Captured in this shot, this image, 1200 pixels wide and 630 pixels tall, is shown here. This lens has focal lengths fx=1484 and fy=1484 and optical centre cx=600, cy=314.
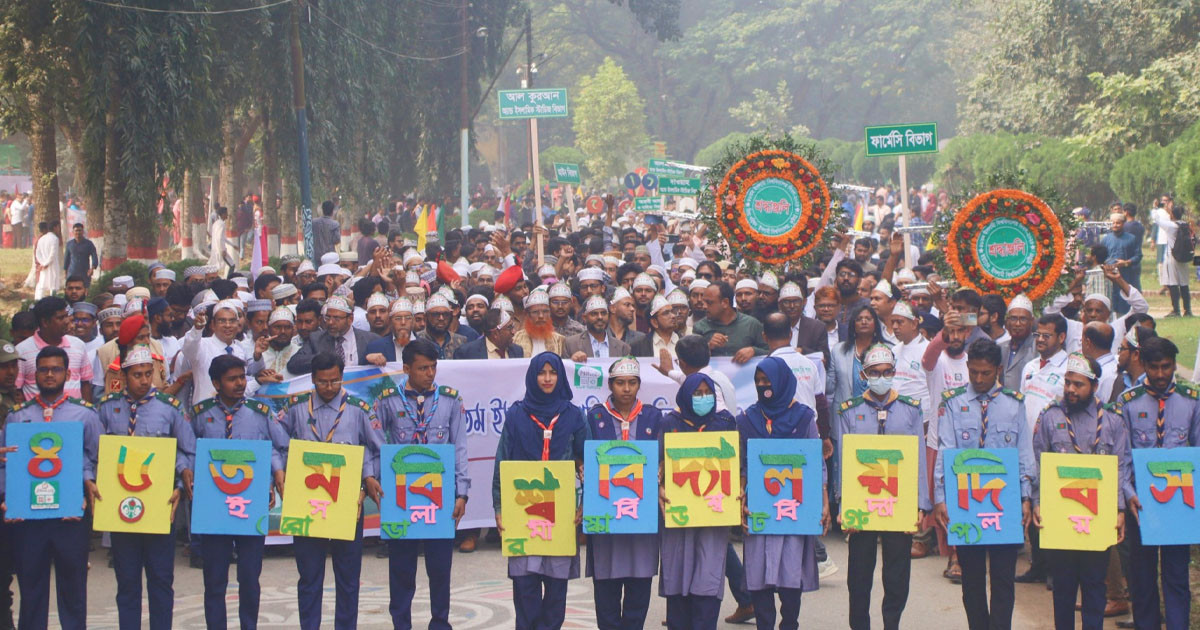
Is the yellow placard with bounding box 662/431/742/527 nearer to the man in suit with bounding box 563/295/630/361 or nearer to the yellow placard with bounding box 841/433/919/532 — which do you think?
the yellow placard with bounding box 841/433/919/532

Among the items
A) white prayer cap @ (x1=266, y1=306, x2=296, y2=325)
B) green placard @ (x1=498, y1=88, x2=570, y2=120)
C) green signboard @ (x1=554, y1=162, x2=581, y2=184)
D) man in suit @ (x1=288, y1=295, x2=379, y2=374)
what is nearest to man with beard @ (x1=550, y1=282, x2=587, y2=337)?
man in suit @ (x1=288, y1=295, x2=379, y2=374)

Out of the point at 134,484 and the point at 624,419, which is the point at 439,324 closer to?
the point at 624,419

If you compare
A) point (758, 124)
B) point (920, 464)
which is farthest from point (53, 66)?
point (758, 124)

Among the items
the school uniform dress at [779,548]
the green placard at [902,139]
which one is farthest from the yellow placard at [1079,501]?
the green placard at [902,139]

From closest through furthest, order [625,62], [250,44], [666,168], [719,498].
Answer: [719,498] < [250,44] < [666,168] < [625,62]

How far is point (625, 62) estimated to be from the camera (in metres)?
84.6

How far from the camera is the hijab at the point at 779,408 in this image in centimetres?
761

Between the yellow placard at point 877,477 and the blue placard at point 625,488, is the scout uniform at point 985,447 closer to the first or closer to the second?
the yellow placard at point 877,477

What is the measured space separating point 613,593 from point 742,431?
1.08m

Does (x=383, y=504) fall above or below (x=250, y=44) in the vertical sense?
below

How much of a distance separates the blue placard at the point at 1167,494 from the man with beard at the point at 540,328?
440 cm

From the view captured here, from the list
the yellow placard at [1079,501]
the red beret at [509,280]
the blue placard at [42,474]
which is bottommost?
the yellow placard at [1079,501]

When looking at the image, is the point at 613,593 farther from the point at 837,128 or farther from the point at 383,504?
the point at 837,128

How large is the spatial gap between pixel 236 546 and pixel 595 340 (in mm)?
3593
